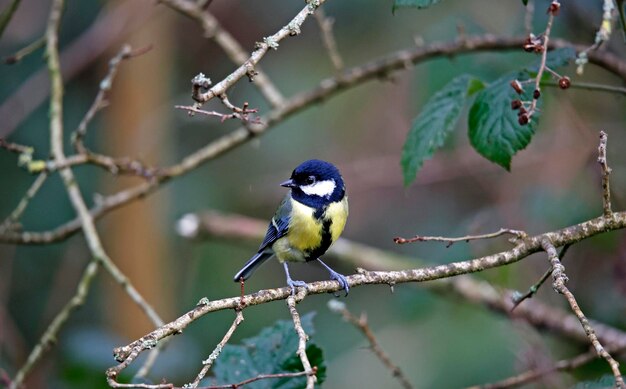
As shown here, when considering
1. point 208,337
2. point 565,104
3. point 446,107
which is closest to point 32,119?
point 208,337

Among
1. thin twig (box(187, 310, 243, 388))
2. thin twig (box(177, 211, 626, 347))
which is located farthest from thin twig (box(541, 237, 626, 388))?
thin twig (box(177, 211, 626, 347))

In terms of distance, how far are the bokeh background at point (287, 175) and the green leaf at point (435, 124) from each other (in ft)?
3.27

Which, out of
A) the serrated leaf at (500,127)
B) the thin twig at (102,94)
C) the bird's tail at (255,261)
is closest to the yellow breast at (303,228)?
the bird's tail at (255,261)

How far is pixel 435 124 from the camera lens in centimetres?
277

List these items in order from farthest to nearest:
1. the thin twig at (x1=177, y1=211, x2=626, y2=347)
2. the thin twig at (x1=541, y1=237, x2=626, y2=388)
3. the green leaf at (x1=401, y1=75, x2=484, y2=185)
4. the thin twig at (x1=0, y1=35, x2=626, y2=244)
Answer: the thin twig at (x1=177, y1=211, x2=626, y2=347), the thin twig at (x1=0, y1=35, x2=626, y2=244), the green leaf at (x1=401, y1=75, x2=484, y2=185), the thin twig at (x1=541, y1=237, x2=626, y2=388)

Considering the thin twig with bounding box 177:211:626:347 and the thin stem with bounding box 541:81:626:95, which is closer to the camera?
the thin stem with bounding box 541:81:626:95

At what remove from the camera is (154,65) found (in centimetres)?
645

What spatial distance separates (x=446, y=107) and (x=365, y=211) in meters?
4.64

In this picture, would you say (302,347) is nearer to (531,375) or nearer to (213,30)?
(531,375)

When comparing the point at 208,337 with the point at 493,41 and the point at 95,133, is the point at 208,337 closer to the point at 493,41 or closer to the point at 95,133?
the point at 95,133

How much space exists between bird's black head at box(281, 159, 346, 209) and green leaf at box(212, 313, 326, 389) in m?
0.61

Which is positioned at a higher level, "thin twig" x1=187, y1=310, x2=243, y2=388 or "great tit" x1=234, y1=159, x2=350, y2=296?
"great tit" x1=234, y1=159, x2=350, y2=296

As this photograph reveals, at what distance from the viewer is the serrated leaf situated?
2.57 meters

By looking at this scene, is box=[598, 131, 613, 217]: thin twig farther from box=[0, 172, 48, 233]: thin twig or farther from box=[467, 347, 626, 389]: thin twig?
box=[0, 172, 48, 233]: thin twig
